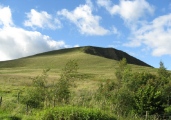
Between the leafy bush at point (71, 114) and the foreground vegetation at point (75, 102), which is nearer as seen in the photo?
the leafy bush at point (71, 114)

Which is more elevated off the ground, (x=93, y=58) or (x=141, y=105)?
(x=93, y=58)

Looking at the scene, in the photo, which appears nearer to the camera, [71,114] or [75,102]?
[71,114]

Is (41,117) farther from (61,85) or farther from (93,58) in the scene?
(93,58)

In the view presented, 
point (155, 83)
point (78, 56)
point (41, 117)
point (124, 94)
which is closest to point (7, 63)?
point (78, 56)

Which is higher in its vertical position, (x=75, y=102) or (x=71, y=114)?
(x=71, y=114)

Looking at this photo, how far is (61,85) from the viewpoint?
27.1 metres

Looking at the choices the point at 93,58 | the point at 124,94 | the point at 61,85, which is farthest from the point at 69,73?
the point at 93,58

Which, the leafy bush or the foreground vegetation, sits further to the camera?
the foreground vegetation

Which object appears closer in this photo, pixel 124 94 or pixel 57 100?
pixel 57 100

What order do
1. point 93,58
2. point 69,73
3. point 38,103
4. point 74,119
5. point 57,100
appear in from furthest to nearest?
point 93,58 → point 69,73 → point 57,100 → point 38,103 → point 74,119

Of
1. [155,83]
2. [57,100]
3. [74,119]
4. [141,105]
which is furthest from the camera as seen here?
[155,83]

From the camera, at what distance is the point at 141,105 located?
125ft

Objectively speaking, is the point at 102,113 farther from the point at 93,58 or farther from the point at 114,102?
the point at 93,58

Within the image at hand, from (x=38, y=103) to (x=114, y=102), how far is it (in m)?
9.63
